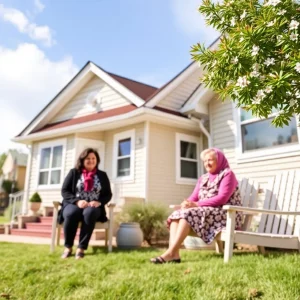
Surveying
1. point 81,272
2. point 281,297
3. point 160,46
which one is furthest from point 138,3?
point 281,297

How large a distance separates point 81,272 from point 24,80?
68.8ft

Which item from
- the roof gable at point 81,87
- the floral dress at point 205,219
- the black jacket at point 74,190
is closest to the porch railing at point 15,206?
the roof gable at point 81,87

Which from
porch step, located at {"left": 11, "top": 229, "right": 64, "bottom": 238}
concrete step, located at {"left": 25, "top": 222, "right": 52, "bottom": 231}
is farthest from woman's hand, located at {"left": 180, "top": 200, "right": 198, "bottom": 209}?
concrete step, located at {"left": 25, "top": 222, "right": 52, "bottom": 231}

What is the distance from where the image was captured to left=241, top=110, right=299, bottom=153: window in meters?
6.79

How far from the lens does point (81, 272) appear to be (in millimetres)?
2988

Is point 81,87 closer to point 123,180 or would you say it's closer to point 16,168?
point 123,180

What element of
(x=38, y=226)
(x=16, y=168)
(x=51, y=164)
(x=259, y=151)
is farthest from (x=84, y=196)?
(x=16, y=168)

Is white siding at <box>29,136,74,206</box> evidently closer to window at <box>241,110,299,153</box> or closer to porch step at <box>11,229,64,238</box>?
porch step at <box>11,229,64,238</box>

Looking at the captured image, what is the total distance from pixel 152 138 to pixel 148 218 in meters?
3.13

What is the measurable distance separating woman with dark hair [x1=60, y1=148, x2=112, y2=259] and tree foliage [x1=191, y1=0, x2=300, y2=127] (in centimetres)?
295

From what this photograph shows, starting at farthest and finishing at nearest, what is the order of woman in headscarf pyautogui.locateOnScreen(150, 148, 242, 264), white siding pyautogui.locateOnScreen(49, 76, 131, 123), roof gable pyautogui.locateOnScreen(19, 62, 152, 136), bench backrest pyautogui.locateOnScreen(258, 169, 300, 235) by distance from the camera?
1. white siding pyautogui.locateOnScreen(49, 76, 131, 123)
2. roof gable pyautogui.locateOnScreen(19, 62, 152, 136)
3. bench backrest pyautogui.locateOnScreen(258, 169, 300, 235)
4. woman in headscarf pyautogui.locateOnScreen(150, 148, 242, 264)

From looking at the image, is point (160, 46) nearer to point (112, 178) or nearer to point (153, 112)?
point (153, 112)

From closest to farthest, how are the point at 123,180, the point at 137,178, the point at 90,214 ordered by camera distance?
the point at 90,214, the point at 137,178, the point at 123,180

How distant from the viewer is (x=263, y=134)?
7336 millimetres
